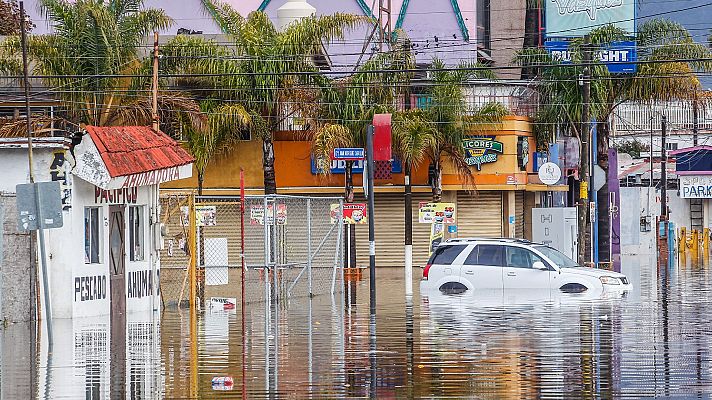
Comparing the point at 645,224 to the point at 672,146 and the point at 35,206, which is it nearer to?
the point at 672,146

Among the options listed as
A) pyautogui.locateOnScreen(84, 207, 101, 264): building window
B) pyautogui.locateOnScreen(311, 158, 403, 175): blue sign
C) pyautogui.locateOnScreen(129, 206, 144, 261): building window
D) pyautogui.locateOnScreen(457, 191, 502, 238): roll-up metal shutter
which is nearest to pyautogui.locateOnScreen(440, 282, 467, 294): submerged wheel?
pyautogui.locateOnScreen(129, 206, 144, 261): building window

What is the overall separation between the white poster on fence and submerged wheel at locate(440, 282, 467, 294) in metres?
4.65

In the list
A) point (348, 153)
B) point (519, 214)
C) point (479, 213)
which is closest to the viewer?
point (348, 153)

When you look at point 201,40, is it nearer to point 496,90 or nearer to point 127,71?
point 127,71

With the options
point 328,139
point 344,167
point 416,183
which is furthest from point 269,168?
point 416,183

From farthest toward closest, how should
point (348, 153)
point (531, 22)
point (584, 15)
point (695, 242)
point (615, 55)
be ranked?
point (695, 242) → point (531, 22) → point (584, 15) → point (615, 55) → point (348, 153)

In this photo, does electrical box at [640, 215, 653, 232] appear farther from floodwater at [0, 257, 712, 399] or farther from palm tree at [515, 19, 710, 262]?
floodwater at [0, 257, 712, 399]

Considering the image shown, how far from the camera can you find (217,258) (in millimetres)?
28688

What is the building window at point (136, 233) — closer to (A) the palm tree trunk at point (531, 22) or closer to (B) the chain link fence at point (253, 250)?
(B) the chain link fence at point (253, 250)

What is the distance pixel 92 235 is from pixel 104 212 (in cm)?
57

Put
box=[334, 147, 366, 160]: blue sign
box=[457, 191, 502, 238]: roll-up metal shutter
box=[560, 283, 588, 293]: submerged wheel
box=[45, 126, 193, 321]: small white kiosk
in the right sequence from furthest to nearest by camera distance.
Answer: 1. box=[457, 191, 502, 238]: roll-up metal shutter
2. box=[334, 147, 366, 160]: blue sign
3. box=[560, 283, 588, 293]: submerged wheel
4. box=[45, 126, 193, 321]: small white kiosk

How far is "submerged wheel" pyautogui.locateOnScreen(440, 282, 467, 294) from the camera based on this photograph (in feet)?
95.6

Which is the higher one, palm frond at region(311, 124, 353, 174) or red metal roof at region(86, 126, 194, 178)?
palm frond at region(311, 124, 353, 174)

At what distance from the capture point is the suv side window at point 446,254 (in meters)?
29.2
